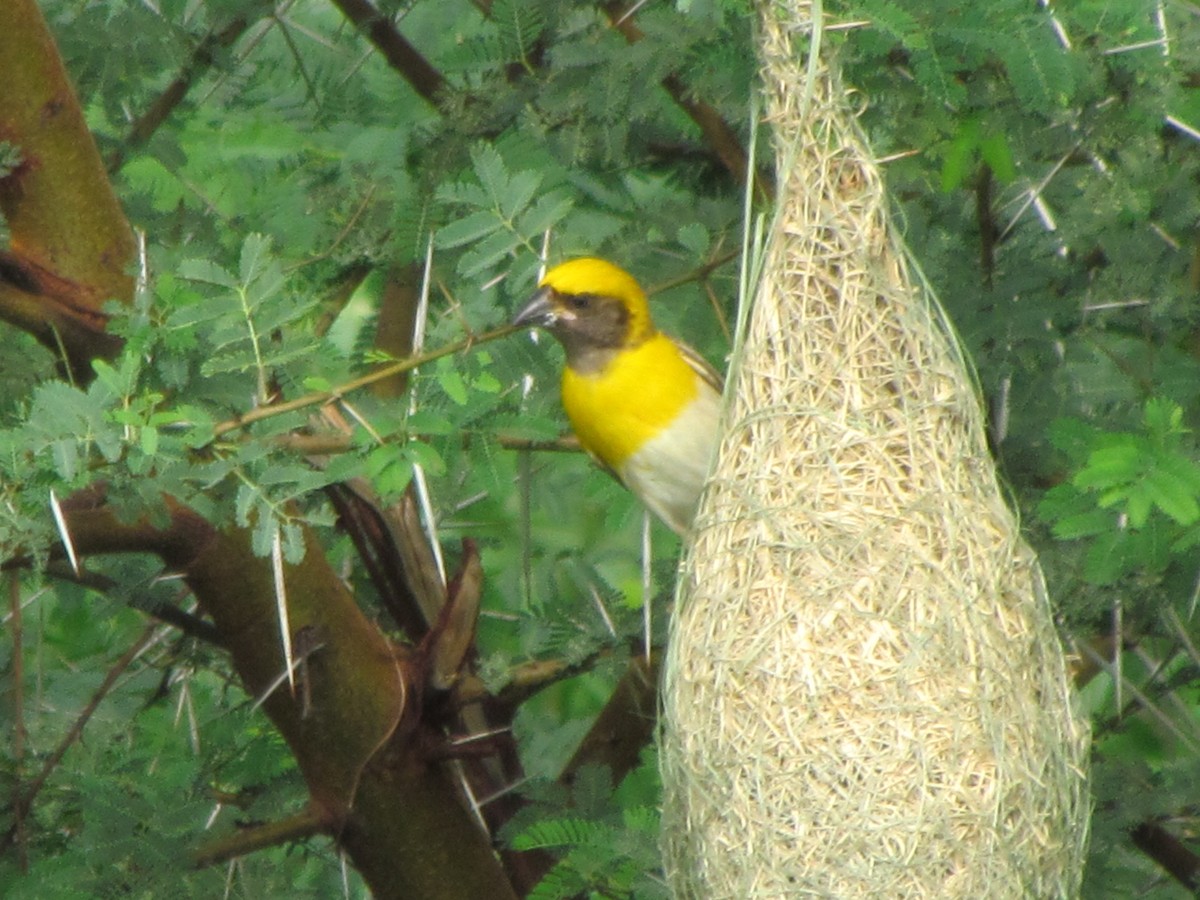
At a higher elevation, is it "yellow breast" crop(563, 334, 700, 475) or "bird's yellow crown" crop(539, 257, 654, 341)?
"bird's yellow crown" crop(539, 257, 654, 341)

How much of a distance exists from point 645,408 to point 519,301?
0.33m

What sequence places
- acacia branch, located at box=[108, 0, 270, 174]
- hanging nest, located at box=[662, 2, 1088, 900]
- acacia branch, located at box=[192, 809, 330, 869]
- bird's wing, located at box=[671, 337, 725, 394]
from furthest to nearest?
acacia branch, located at box=[108, 0, 270, 174] → bird's wing, located at box=[671, 337, 725, 394] → acacia branch, located at box=[192, 809, 330, 869] → hanging nest, located at box=[662, 2, 1088, 900]

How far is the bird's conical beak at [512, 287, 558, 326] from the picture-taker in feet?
10.3

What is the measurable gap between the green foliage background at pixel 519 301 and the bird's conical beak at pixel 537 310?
0.06 meters

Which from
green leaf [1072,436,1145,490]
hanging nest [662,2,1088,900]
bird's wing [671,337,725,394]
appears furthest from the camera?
bird's wing [671,337,725,394]

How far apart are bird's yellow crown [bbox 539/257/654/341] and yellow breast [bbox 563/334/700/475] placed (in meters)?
0.05

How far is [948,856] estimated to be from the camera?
98.4 inches

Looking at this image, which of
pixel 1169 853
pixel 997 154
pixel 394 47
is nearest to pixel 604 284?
pixel 997 154

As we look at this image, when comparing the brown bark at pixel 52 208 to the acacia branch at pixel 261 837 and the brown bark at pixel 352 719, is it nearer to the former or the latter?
the brown bark at pixel 352 719

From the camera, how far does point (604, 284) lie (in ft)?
10.7

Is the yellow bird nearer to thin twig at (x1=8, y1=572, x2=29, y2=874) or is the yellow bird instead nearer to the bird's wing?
the bird's wing

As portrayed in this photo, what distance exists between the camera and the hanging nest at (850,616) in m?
2.52

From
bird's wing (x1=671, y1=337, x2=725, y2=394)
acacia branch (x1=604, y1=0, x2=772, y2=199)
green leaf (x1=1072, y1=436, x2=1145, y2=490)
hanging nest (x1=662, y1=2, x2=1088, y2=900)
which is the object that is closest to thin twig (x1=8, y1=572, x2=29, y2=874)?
hanging nest (x1=662, y1=2, x2=1088, y2=900)

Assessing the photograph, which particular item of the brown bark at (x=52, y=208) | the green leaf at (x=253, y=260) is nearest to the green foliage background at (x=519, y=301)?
the green leaf at (x=253, y=260)
